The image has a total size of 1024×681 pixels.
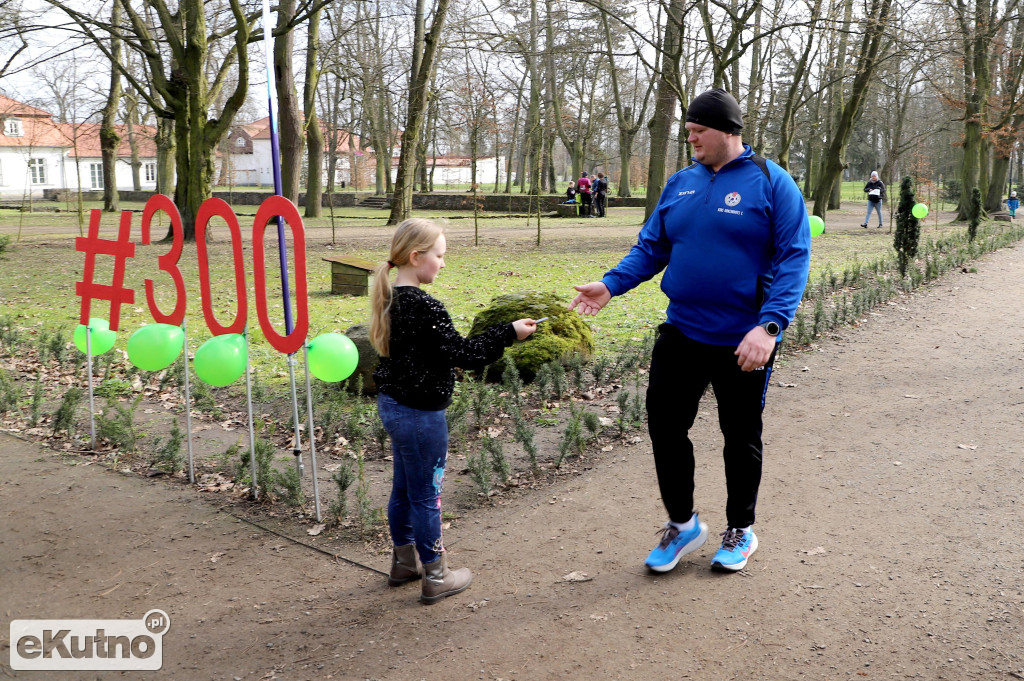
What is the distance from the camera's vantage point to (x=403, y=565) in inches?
148

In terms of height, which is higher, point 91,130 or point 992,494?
point 91,130

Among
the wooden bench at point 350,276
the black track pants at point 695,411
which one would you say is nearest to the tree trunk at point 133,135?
the wooden bench at point 350,276

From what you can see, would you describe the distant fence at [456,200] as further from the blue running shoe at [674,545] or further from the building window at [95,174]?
the blue running shoe at [674,545]

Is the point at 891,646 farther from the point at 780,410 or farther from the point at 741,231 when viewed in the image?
the point at 780,410

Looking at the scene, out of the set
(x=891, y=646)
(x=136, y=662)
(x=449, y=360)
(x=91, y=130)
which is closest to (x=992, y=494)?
(x=891, y=646)

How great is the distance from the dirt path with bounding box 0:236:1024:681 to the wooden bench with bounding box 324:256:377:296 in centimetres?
657

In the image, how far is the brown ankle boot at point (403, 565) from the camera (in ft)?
12.3

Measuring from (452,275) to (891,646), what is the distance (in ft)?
37.9

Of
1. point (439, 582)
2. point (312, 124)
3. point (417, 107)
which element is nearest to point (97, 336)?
point (439, 582)

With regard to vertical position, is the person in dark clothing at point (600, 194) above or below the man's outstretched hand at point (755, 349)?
above

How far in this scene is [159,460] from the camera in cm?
544

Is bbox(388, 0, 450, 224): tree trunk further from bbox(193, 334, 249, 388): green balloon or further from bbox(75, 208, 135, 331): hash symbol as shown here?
bbox(193, 334, 249, 388): green balloon

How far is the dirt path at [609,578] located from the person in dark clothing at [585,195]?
2751 cm

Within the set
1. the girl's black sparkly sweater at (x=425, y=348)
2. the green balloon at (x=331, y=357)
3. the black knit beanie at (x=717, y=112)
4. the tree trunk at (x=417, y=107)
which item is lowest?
the green balloon at (x=331, y=357)
